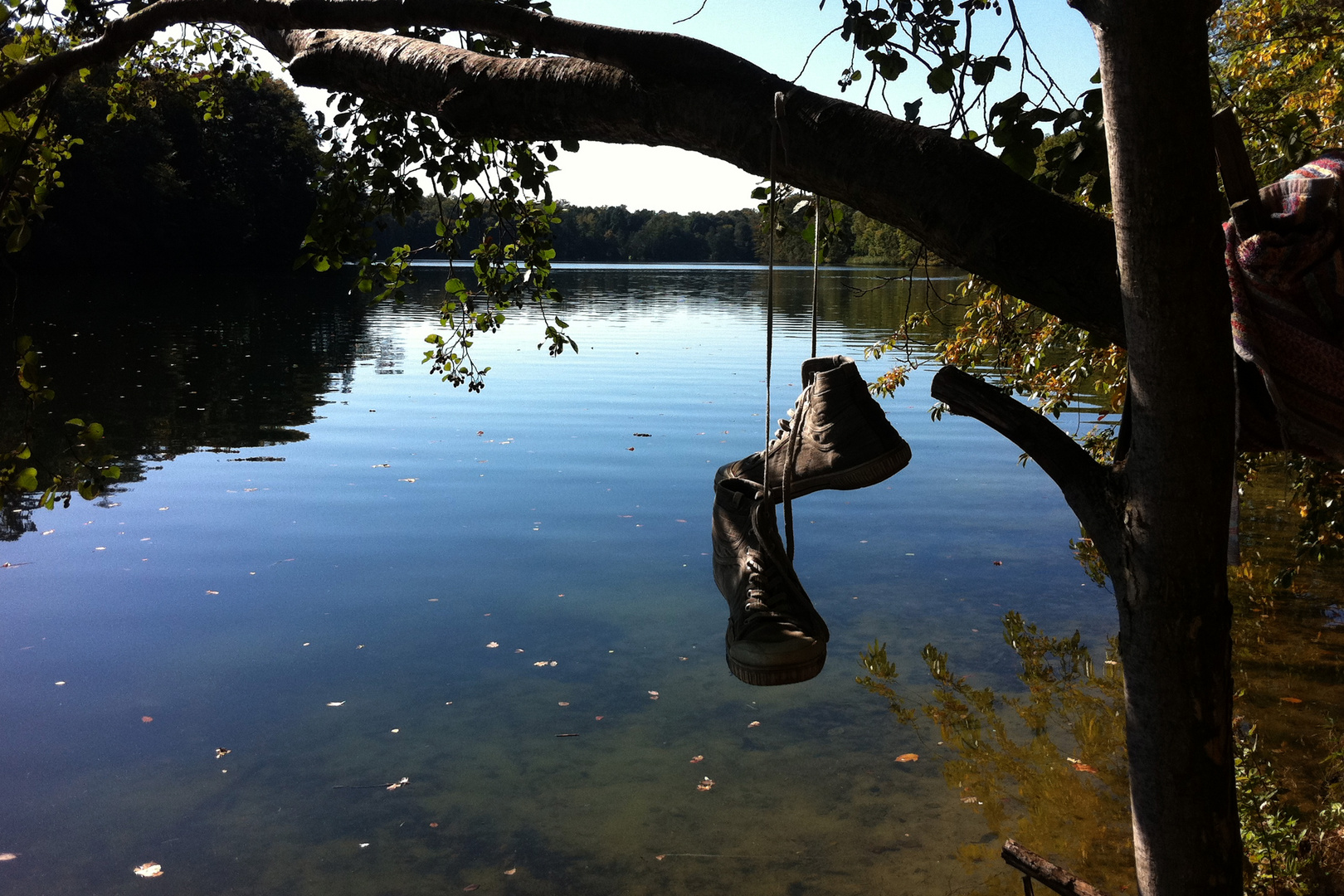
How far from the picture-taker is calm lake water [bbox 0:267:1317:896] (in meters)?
5.32

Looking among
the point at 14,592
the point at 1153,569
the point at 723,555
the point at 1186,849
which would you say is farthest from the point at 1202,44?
the point at 14,592

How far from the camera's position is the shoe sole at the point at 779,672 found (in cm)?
281

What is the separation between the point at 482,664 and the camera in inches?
298

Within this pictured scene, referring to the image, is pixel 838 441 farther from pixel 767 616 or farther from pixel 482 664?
pixel 482 664

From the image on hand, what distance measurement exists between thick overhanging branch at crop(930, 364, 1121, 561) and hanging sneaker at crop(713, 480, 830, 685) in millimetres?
727

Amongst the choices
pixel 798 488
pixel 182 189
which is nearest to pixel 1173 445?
pixel 798 488

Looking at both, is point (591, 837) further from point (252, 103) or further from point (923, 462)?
point (252, 103)

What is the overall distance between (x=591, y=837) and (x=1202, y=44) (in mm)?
4702

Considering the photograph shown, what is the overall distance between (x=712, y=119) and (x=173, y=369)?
23060mm

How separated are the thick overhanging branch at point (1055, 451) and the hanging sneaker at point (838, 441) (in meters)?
0.36

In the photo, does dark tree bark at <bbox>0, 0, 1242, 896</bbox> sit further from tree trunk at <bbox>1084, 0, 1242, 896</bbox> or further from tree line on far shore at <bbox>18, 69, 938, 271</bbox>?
tree line on far shore at <bbox>18, 69, 938, 271</bbox>

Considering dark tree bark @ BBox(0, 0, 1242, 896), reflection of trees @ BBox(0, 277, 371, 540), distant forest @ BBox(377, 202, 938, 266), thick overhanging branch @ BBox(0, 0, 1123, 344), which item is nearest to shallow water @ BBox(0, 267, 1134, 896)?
reflection of trees @ BBox(0, 277, 371, 540)

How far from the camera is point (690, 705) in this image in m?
6.92

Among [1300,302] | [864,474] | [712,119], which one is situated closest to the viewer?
[1300,302]
